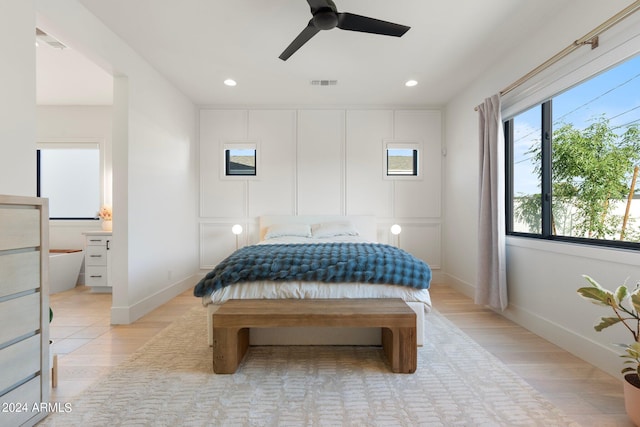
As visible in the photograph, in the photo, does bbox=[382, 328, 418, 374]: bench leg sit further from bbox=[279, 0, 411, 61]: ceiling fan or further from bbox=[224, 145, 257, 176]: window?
bbox=[224, 145, 257, 176]: window

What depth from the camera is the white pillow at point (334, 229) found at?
4.03m

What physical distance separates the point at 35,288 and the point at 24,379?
40 centimetres

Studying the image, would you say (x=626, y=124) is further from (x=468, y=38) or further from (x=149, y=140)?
(x=149, y=140)

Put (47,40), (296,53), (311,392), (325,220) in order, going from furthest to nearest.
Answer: (325,220)
(296,53)
(47,40)
(311,392)

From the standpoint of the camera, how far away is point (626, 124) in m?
1.99

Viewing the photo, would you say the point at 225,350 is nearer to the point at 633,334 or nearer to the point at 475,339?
the point at 475,339

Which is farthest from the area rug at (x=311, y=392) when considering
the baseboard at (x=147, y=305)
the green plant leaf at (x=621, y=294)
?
the baseboard at (x=147, y=305)

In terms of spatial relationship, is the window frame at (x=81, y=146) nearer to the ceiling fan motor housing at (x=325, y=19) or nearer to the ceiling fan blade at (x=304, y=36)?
the ceiling fan blade at (x=304, y=36)

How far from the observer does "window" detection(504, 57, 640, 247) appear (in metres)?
1.98

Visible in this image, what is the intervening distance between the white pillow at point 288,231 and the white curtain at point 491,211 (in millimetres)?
2048

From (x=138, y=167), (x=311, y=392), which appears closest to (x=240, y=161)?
(x=138, y=167)

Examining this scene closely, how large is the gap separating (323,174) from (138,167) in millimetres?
2352

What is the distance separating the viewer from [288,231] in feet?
13.3

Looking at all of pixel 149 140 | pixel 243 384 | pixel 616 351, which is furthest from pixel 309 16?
pixel 616 351
